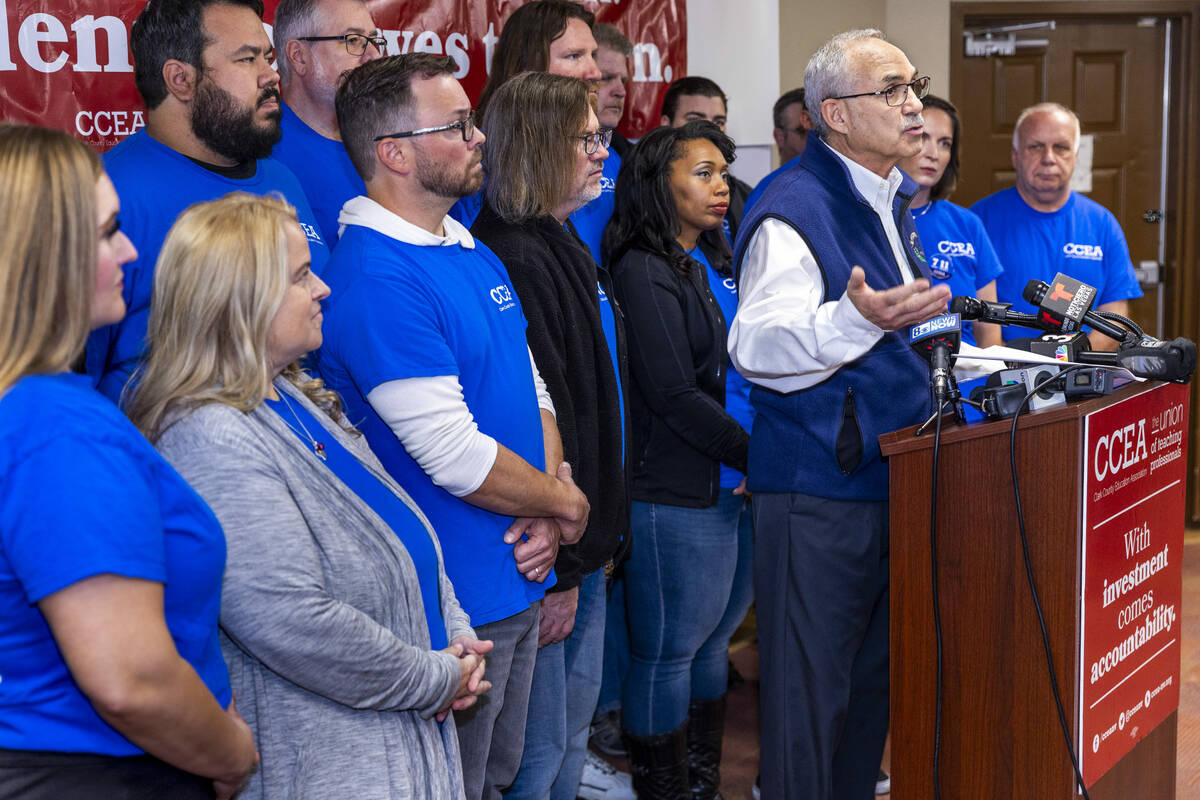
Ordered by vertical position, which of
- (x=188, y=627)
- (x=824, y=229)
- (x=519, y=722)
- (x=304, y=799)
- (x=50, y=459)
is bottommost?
(x=519, y=722)

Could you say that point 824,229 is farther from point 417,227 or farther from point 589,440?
point 417,227

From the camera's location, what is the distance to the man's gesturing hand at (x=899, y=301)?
1700mm

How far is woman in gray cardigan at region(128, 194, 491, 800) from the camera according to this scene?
1252mm

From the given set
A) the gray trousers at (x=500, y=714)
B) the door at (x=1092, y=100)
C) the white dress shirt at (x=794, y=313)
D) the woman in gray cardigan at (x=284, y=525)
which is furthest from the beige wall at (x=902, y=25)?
the woman in gray cardigan at (x=284, y=525)

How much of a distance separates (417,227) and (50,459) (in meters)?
0.88

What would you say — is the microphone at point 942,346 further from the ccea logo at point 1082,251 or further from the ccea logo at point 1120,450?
the ccea logo at point 1082,251

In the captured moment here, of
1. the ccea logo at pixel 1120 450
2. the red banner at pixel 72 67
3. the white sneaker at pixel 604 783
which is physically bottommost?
the white sneaker at pixel 604 783

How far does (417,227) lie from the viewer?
5.82 ft

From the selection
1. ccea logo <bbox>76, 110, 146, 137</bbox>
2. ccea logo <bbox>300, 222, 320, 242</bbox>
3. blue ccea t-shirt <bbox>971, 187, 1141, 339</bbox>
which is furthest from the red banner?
blue ccea t-shirt <bbox>971, 187, 1141, 339</bbox>

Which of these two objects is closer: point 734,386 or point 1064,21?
point 734,386

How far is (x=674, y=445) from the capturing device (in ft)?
8.11

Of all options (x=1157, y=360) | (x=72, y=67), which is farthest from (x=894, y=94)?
(x=72, y=67)

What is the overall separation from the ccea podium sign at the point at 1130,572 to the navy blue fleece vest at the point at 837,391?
39 cm

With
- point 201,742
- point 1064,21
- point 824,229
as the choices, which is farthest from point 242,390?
point 1064,21
